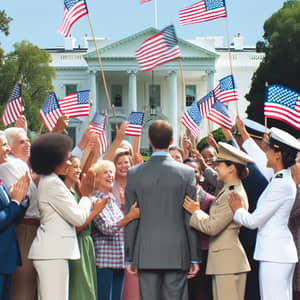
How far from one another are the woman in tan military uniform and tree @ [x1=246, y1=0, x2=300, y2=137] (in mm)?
25417

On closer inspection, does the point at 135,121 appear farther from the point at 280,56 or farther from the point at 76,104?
the point at 280,56

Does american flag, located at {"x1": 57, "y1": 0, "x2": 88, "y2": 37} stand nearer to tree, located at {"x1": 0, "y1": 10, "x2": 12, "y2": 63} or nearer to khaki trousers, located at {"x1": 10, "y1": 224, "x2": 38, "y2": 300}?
khaki trousers, located at {"x1": 10, "y1": 224, "x2": 38, "y2": 300}

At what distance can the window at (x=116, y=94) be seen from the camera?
49.9 metres

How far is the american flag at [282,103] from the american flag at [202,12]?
208 cm

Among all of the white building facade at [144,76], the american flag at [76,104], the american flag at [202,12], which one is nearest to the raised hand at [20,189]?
the american flag at [76,104]

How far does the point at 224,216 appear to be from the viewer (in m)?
4.30

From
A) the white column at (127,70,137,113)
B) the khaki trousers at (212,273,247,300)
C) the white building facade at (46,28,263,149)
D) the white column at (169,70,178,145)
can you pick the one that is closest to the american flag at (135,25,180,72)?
the khaki trousers at (212,273,247,300)

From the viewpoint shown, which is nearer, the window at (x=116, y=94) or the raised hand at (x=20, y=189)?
the raised hand at (x=20, y=189)

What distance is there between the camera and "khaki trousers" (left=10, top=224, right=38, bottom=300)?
4564mm

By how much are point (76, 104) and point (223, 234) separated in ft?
18.7

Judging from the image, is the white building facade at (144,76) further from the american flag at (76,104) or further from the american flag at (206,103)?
the american flag at (76,104)

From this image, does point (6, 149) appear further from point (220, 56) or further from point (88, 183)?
point (220, 56)

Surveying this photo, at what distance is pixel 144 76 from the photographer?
4919 cm

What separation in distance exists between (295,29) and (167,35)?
2234cm
